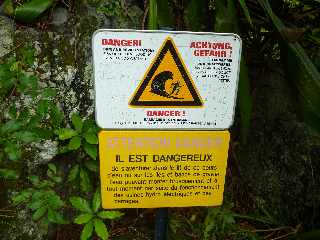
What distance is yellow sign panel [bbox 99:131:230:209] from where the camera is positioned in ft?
3.83

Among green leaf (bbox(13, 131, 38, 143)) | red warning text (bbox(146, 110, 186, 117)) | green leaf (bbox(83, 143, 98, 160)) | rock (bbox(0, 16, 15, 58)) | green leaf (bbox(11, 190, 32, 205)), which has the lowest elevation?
green leaf (bbox(11, 190, 32, 205))

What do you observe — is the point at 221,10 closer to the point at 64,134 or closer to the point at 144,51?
the point at 144,51

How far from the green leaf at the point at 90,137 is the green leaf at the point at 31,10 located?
53cm

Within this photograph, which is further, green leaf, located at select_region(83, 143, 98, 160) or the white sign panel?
green leaf, located at select_region(83, 143, 98, 160)

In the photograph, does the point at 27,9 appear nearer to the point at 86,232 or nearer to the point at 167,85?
the point at 167,85

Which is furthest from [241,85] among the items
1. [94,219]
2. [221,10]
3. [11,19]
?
[11,19]

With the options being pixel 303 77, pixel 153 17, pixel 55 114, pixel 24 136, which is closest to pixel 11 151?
pixel 24 136

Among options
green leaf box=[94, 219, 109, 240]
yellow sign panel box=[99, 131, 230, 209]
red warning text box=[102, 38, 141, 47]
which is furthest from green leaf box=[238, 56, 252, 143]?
green leaf box=[94, 219, 109, 240]

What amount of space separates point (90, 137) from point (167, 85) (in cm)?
47

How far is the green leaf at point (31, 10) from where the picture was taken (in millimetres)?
1515

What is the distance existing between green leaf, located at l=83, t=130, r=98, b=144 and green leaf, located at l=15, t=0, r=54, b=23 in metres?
0.53

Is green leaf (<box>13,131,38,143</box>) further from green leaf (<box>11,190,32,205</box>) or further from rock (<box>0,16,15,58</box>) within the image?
rock (<box>0,16,15,58</box>)

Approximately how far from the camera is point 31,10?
1516 millimetres

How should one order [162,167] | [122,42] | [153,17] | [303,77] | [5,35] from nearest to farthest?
1. [122,42]
2. [162,167]
3. [303,77]
4. [153,17]
5. [5,35]
